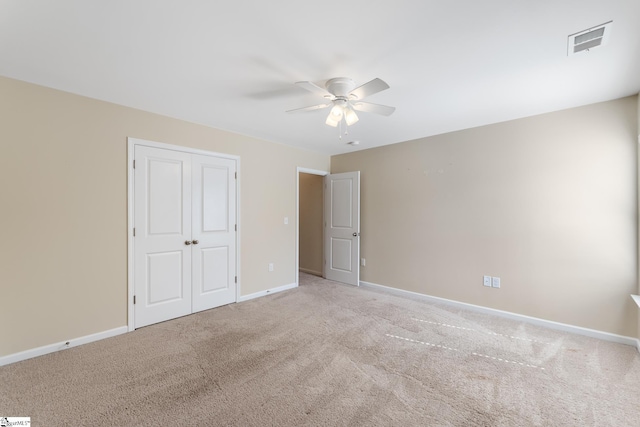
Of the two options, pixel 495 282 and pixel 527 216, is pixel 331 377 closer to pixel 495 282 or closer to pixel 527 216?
pixel 495 282

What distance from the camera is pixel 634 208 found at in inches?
103

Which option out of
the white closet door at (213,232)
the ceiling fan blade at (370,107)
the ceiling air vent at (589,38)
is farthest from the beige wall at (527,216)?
the white closet door at (213,232)

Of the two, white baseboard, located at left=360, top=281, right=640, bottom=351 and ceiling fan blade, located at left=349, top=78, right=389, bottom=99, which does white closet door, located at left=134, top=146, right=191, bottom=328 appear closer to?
ceiling fan blade, located at left=349, top=78, right=389, bottom=99

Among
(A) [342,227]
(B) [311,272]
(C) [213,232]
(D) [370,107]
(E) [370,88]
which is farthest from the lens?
(B) [311,272]

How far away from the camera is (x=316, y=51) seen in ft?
6.16

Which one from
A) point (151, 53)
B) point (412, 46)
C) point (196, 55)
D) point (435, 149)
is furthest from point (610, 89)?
point (151, 53)

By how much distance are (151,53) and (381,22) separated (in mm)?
1632

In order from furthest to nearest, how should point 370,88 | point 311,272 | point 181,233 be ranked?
1. point 311,272
2. point 181,233
3. point 370,88

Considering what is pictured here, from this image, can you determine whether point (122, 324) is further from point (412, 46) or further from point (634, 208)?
point (634, 208)

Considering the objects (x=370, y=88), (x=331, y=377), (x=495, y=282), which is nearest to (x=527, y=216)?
(x=495, y=282)

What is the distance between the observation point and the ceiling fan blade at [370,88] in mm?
1914

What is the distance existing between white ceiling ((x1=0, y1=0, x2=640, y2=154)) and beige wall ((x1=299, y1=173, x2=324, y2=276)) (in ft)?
9.40

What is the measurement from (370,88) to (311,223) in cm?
396

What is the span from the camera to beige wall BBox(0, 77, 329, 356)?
2270 mm
